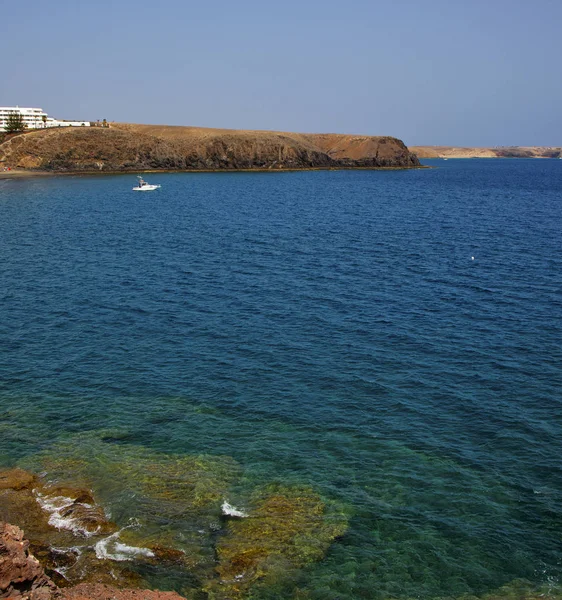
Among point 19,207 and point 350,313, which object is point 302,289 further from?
point 19,207

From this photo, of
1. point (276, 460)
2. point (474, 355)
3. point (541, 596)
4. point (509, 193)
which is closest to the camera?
Answer: point (541, 596)

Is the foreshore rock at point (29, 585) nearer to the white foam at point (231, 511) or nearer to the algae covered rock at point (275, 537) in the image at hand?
the algae covered rock at point (275, 537)

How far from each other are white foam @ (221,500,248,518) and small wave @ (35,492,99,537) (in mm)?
4552

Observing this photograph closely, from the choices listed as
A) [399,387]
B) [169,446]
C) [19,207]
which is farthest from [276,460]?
[19,207]

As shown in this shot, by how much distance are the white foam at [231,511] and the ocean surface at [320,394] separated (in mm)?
324

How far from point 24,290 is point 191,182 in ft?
414

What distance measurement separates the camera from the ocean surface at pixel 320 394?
20.9 m

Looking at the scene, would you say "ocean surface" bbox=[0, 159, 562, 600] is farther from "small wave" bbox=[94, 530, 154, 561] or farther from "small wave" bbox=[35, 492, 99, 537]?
"small wave" bbox=[35, 492, 99, 537]

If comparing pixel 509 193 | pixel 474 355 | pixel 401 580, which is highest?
pixel 509 193

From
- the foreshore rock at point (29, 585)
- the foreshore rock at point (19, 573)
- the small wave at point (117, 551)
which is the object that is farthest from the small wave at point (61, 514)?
the foreshore rock at point (19, 573)

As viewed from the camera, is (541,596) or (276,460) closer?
(541,596)

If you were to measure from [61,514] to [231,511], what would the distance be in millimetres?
6183

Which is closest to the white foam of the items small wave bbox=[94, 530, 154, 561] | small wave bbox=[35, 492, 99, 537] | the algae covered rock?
the algae covered rock

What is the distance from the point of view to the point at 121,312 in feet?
148
